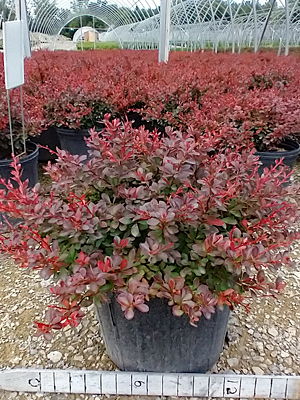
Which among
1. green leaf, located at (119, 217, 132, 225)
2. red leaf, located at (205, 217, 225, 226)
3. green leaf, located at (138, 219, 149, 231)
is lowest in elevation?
green leaf, located at (138, 219, 149, 231)

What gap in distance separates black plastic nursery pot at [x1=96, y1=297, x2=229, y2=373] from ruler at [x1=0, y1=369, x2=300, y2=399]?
0.16ft

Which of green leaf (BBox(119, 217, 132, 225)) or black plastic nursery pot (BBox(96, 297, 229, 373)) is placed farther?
black plastic nursery pot (BBox(96, 297, 229, 373))

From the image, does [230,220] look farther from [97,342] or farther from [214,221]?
[97,342]

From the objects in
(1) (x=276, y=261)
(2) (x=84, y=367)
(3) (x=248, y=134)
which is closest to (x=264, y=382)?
(1) (x=276, y=261)

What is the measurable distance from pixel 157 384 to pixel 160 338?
21cm

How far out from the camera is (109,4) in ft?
83.8

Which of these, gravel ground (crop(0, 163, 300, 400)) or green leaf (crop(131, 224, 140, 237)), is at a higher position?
green leaf (crop(131, 224, 140, 237))

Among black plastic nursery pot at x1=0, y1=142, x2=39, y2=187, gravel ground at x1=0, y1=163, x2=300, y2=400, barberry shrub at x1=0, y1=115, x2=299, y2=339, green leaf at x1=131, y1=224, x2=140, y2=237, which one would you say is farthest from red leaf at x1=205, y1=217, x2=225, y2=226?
black plastic nursery pot at x1=0, y1=142, x2=39, y2=187

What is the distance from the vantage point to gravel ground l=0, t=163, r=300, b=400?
172 centimetres

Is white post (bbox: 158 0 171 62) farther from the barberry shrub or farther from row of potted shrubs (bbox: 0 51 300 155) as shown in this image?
the barberry shrub

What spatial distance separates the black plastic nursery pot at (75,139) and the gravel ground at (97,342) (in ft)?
6.57

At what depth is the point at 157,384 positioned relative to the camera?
155 centimetres

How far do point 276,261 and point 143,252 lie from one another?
1.39 ft

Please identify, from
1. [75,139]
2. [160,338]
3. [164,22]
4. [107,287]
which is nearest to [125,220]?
[107,287]
